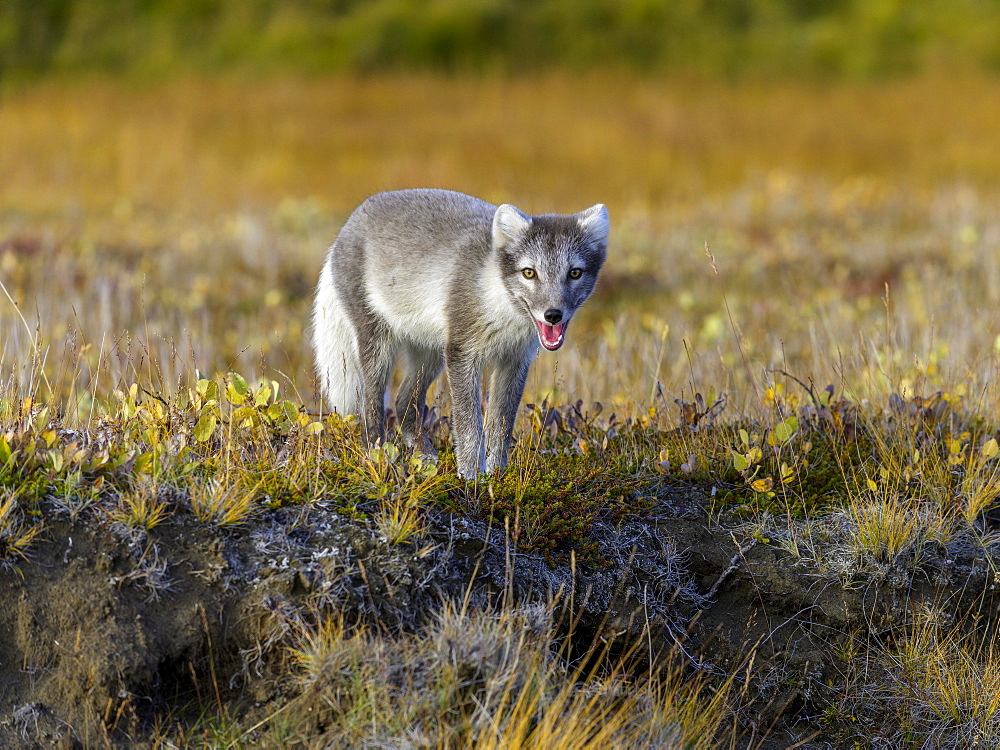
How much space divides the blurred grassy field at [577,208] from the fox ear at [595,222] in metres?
0.61

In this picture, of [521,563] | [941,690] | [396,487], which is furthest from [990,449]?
[396,487]

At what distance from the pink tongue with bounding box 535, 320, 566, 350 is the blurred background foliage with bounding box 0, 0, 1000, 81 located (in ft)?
64.6

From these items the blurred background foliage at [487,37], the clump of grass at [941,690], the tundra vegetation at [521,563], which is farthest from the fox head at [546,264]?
the blurred background foliage at [487,37]

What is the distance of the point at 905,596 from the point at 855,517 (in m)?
0.37

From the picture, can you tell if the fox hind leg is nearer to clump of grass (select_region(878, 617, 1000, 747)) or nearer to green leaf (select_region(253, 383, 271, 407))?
green leaf (select_region(253, 383, 271, 407))

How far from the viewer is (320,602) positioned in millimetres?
3316

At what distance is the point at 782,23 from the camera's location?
Result: 1050 inches

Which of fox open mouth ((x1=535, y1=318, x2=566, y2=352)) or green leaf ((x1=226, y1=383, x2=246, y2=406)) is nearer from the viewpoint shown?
green leaf ((x1=226, y1=383, x2=246, y2=406))

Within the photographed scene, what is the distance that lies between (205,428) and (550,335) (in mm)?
1505

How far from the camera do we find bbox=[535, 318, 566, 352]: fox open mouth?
433cm

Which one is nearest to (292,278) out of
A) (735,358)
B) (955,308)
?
(735,358)

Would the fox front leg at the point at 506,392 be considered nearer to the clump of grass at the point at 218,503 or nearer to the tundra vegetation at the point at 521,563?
the tundra vegetation at the point at 521,563

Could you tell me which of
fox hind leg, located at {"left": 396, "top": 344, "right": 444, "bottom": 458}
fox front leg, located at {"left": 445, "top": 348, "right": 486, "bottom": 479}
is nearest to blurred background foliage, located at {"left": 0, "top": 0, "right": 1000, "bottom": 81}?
fox hind leg, located at {"left": 396, "top": 344, "right": 444, "bottom": 458}

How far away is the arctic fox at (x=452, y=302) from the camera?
14.8 feet
